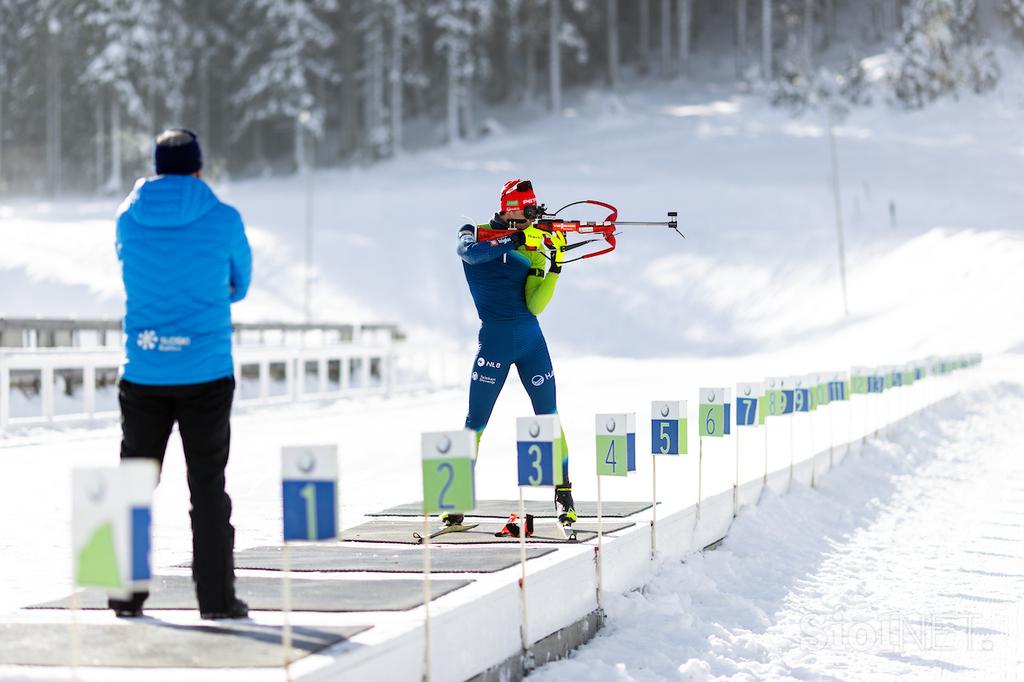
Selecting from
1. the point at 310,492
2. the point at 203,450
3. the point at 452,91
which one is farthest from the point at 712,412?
the point at 452,91

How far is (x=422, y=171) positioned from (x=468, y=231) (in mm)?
60238

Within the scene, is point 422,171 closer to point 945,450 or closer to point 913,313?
point 913,313

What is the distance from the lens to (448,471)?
645cm

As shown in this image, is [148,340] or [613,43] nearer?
[148,340]

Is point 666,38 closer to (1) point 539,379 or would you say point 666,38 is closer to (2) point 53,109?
(2) point 53,109

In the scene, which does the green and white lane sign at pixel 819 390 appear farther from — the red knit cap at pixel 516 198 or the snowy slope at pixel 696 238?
the snowy slope at pixel 696 238

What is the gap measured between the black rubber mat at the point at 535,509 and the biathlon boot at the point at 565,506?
79 cm

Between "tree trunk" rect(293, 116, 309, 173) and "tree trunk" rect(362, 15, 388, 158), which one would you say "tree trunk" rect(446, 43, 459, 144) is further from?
"tree trunk" rect(293, 116, 309, 173)

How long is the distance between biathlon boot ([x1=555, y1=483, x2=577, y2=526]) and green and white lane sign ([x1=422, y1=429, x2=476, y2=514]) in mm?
2376

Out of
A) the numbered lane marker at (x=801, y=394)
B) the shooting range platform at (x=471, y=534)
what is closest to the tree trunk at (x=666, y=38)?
the numbered lane marker at (x=801, y=394)

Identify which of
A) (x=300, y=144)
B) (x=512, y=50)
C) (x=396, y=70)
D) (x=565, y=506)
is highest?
(x=512, y=50)

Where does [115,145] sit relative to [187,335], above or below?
above

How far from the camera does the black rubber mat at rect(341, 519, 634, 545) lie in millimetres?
8562

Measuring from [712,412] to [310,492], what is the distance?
6.31 meters
